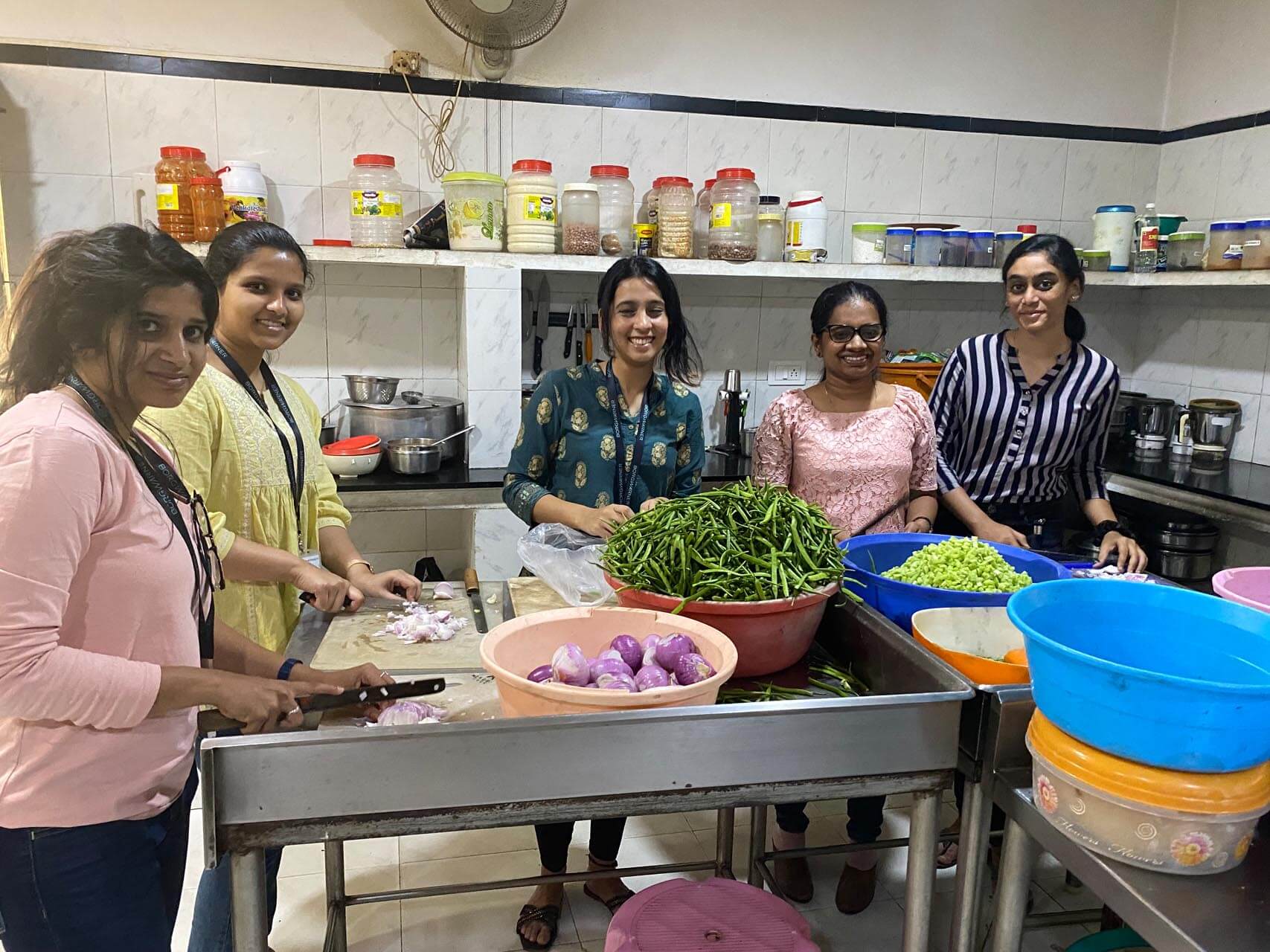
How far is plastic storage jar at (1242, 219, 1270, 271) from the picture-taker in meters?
3.49

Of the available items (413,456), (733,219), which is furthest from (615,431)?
(733,219)

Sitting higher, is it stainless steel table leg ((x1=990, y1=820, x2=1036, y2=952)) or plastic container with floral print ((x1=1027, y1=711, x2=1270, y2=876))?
plastic container with floral print ((x1=1027, y1=711, x2=1270, y2=876))

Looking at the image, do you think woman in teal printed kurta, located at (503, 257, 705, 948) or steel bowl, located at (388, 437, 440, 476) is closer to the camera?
woman in teal printed kurta, located at (503, 257, 705, 948)

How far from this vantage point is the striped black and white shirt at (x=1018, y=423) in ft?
8.87

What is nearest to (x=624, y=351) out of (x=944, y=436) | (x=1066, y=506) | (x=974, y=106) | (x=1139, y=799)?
(x=944, y=436)

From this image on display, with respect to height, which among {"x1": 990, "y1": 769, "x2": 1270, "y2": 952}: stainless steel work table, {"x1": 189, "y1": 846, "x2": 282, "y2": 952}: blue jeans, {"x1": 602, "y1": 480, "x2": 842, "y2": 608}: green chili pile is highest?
{"x1": 602, "y1": 480, "x2": 842, "y2": 608}: green chili pile

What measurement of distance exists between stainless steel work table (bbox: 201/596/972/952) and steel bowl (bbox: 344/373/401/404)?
2.48m

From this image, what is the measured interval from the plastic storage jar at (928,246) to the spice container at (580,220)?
1.36m

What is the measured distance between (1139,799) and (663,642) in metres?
0.63

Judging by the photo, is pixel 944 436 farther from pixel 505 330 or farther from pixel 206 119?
pixel 206 119

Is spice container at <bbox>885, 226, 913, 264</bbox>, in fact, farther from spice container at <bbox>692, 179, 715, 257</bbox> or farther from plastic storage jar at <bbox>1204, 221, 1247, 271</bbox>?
plastic storage jar at <bbox>1204, 221, 1247, 271</bbox>

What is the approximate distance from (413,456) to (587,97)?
166 cm

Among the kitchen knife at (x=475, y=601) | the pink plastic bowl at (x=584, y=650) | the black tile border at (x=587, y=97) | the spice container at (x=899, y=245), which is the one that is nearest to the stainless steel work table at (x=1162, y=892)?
the pink plastic bowl at (x=584, y=650)

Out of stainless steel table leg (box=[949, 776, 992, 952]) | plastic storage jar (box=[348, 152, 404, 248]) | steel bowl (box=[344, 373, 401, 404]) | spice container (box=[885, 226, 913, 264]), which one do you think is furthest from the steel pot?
stainless steel table leg (box=[949, 776, 992, 952])
